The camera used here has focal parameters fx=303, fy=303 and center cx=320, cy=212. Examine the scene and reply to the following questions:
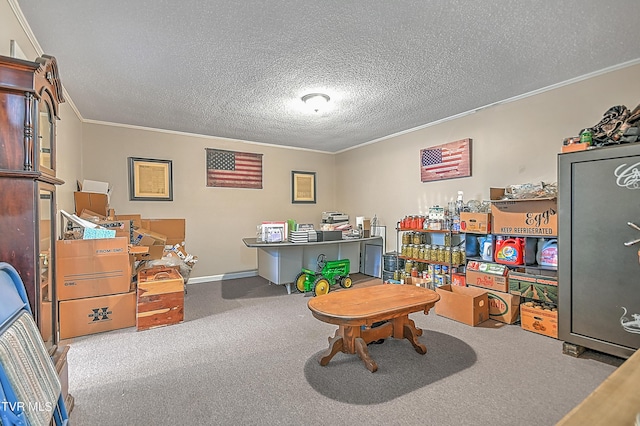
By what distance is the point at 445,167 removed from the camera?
4.48m

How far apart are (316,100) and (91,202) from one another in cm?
320

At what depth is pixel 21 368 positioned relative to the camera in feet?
3.56

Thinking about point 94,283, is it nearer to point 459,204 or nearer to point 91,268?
point 91,268

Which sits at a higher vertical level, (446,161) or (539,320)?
(446,161)

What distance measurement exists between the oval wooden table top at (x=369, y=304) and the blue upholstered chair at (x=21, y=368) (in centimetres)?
153

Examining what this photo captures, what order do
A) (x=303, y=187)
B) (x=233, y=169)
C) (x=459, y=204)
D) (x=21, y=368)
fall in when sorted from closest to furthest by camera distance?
(x=21, y=368) → (x=459, y=204) → (x=233, y=169) → (x=303, y=187)

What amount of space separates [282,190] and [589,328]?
496cm

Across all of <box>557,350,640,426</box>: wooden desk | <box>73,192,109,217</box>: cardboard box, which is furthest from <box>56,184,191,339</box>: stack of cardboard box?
<box>557,350,640,426</box>: wooden desk

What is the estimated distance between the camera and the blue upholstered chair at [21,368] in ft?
3.12

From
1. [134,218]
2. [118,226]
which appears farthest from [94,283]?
[134,218]

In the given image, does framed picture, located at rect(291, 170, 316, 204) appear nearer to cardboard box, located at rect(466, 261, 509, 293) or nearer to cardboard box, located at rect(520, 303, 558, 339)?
cardboard box, located at rect(466, 261, 509, 293)

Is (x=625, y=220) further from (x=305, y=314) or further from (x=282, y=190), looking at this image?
(x=282, y=190)

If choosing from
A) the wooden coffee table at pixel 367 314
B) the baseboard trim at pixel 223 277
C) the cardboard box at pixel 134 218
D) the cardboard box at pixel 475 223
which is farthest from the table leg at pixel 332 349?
the baseboard trim at pixel 223 277

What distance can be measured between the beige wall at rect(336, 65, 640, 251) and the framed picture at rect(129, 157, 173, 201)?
11.5 feet
